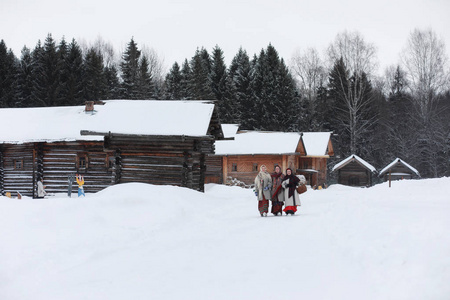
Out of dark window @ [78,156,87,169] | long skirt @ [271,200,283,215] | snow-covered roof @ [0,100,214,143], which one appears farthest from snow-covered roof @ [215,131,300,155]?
long skirt @ [271,200,283,215]

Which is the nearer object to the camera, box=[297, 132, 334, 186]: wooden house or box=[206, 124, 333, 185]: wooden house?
box=[206, 124, 333, 185]: wooden house

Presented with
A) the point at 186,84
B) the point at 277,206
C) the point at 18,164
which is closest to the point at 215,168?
the point at 18,164

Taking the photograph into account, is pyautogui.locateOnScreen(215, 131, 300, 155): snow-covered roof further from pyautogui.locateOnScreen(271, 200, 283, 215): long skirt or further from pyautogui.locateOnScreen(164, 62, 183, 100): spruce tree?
pyautogui.locateOnScreen(271, 200, 283, 215): long skirt

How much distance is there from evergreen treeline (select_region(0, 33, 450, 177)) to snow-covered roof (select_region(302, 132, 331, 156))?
2.87 meters

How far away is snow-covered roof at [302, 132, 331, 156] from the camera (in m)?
43.7

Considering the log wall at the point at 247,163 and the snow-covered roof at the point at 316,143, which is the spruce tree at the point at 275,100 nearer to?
the snow-covered roof at the point at 316,143

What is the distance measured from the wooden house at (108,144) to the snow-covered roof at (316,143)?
67.8 feet

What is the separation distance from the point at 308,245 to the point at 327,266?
1.63 meters

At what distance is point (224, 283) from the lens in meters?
5.59

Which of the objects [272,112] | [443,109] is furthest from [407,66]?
[272,112]

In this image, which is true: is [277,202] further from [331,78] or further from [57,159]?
[331,78]

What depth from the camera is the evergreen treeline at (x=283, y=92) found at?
4603 centimetres

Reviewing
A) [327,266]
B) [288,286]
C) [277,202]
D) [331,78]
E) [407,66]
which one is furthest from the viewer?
[331,78]

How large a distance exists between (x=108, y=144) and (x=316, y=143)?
2842cm
